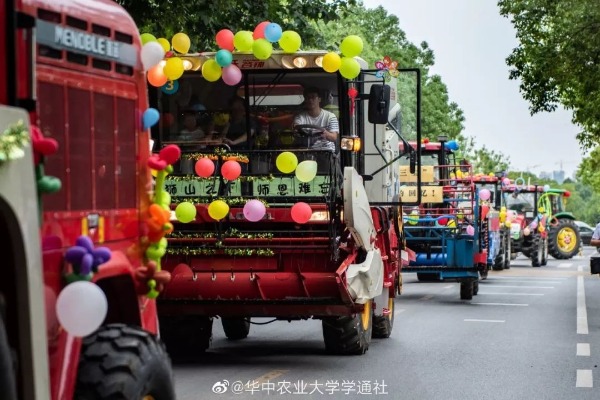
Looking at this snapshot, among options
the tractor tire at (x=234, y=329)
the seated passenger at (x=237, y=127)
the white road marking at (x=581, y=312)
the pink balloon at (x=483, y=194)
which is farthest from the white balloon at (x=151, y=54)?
the pink balloon at (x=483, y=194)

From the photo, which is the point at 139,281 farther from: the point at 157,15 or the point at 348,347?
the point at 157,15

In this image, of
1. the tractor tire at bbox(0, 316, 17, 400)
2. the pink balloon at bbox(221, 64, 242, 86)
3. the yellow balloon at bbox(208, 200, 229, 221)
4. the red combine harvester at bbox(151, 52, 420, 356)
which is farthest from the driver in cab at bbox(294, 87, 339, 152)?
the tractor tire at bbox(0, 316, 17, 400)

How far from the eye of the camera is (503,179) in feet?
119

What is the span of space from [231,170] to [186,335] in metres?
2.73

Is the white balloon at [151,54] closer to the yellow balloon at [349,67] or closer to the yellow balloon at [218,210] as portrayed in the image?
the yellow balloon at [218,210]

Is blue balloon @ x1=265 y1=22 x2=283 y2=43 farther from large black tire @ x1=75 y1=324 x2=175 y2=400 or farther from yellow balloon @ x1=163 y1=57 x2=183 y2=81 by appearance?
large black tire @ x1=75 y1=324 x2=175 y2=400

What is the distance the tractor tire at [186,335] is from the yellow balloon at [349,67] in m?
3.24

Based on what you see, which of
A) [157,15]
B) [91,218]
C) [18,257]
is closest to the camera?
[18,257]

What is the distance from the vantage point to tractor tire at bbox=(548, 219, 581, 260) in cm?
5069

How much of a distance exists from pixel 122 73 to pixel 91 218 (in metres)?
0.96

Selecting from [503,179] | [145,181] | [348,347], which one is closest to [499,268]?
[503,179]

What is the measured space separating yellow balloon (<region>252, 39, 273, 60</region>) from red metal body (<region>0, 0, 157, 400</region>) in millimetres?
6059

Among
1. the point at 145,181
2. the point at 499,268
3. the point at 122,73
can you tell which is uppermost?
the point at 122,73

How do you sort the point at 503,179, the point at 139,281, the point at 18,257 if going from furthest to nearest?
the point at 503,179 → the point at 139,281 → the point at 18,257
